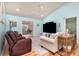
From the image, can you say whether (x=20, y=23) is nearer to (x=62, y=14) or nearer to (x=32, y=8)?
(x=32, y=8)

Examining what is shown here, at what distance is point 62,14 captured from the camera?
1.91 metres

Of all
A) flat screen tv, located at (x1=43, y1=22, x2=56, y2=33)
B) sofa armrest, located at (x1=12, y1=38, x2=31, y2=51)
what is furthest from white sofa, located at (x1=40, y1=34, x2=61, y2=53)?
sofa armrest, located at (x1=12, y1=38, x2=31, y2=51)

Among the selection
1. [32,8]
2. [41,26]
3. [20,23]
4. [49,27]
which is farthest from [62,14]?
[20,23]

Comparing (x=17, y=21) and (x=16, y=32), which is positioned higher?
(x=17, y=21)

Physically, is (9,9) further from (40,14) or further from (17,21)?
(40,14)

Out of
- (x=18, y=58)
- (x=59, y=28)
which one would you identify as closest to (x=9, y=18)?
(x=18, y=58)

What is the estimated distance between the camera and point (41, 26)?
1931mm

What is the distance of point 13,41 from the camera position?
1.86m

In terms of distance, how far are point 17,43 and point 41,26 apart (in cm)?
59

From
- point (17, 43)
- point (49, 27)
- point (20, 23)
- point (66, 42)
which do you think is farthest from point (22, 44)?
point (66, 42)

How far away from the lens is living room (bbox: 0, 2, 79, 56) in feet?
6.07

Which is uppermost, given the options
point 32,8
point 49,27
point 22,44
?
point 32,8

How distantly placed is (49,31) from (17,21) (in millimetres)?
685

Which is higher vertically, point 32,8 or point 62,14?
point 32,8
